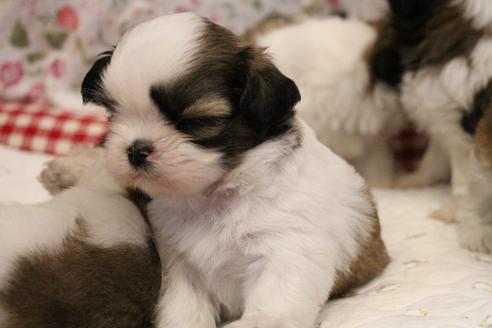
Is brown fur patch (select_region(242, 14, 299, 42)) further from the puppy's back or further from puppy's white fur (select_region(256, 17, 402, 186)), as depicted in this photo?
the puppy's back

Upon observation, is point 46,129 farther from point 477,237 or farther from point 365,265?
point 477,237

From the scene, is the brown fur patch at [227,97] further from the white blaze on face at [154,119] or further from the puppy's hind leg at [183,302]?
the puppy's hind leg at [183,302]

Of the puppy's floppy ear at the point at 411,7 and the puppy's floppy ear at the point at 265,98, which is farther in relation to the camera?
the puppy's floppy ear at the point at 411,7

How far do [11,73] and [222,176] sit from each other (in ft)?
8.98

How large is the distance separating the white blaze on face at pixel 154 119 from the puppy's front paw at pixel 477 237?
4.28ft

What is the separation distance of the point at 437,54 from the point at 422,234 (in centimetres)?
84

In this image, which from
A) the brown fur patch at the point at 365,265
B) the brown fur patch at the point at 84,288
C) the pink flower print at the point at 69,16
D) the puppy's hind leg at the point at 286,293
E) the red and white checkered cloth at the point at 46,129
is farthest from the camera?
the pink flower print at the point at 69,16

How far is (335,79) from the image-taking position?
3.35m

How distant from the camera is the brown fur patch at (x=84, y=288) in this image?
1701 millimetres

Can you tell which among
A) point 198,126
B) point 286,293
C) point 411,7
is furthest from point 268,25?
point 286,293

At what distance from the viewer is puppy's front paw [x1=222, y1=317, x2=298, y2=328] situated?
5.82ft

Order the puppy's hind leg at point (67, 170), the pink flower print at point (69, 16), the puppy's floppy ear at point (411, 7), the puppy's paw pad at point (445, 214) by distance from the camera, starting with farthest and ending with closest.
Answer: the pink flower print at point (69, 16) → the puppy's floppy ear at point (411, 7) → the puppy's paw pad at point (445, 214) → the puppy's hind leg at point (67, 170)

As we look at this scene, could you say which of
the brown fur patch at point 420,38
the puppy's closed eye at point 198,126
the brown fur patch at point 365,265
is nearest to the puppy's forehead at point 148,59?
the puppy's closed eye at point 198,126

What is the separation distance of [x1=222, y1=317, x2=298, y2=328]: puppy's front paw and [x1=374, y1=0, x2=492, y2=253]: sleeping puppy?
118cm
